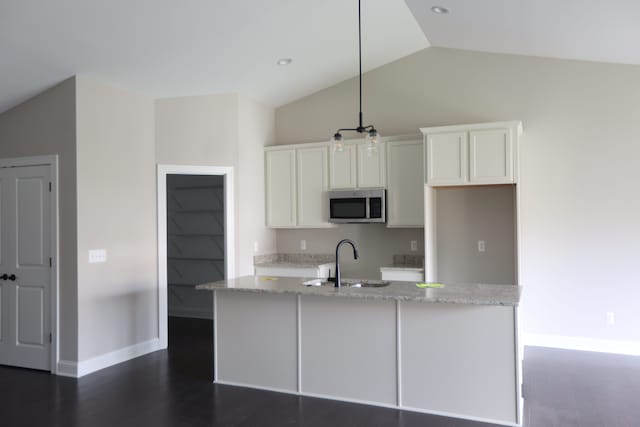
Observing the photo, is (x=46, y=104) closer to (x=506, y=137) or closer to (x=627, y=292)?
(x=506, y=137)

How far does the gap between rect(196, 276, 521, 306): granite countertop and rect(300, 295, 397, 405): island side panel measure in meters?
0.13

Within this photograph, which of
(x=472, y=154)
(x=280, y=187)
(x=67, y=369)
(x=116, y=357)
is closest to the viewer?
(x=67, y=369)

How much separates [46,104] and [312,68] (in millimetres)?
2697

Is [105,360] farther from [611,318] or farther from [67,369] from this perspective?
[611,318]

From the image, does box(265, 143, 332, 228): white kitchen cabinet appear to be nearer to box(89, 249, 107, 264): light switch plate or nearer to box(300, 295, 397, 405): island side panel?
box(89, 249, 107, 264): light switch plate

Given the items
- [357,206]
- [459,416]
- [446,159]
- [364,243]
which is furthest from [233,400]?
[446,159]

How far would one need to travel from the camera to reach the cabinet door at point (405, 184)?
18.5ft

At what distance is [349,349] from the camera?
12.8 ft

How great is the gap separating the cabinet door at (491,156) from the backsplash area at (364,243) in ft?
3.75

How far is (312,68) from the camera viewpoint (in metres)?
5.76

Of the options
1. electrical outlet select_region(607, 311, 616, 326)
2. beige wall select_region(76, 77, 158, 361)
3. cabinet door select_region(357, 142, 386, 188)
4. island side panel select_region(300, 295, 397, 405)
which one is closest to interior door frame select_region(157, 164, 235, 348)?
beige wall select_region(76, 77, 158, 361)

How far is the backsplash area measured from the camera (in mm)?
6059

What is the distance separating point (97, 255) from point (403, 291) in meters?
2.88

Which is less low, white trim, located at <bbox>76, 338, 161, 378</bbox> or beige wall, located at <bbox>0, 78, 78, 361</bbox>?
beige wall, located at <bbox>0, 78, 78, 361</bbox>
